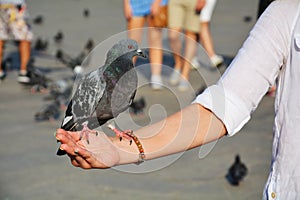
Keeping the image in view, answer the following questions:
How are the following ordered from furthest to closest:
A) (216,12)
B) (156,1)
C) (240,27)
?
(216,12) → (240,27) → (156,1)

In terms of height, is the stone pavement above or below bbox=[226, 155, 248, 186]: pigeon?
below

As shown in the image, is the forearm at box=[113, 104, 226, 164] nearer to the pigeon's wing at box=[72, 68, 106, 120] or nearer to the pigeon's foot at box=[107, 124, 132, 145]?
the pigeon's foot at box=[107, 124, 132, 145]

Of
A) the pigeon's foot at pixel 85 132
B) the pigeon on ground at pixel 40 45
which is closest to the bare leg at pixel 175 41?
the pigeon's foot at pixel 85 132

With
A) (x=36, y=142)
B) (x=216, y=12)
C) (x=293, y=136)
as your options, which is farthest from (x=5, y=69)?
(x=293, y=136)

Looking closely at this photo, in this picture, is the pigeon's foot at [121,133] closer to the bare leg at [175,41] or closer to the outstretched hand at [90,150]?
the outstretched hand at [90,150]

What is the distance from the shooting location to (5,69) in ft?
31.7

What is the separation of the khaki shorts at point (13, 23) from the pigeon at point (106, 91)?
268 inches

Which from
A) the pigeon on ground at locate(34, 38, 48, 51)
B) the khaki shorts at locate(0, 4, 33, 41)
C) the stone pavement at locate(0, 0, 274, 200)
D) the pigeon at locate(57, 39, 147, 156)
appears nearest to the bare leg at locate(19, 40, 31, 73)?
the khaki shorts at locate(0, 4, 33, 41)

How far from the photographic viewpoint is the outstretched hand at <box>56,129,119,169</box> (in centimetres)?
178

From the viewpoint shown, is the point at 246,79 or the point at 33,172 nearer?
the point at 246,79

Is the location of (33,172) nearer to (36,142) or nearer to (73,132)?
(36,142)

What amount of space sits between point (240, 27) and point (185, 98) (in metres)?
10.6

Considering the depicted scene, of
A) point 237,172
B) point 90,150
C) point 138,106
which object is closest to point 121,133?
point 90,150

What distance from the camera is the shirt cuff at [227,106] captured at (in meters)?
2.13
